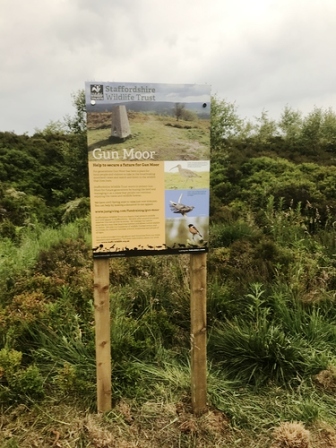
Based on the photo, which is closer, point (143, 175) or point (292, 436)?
point (292, 436)

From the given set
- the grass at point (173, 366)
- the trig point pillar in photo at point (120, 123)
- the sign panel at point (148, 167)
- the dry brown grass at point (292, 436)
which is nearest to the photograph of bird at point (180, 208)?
the sign panel at point (148, 167)

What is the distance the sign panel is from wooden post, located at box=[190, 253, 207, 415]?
0.16 meters

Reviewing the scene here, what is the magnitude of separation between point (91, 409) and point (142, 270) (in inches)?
93.0

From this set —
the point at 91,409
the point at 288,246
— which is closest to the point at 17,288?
the point at 91,409

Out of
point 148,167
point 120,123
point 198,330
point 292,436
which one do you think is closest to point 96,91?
point 120,123

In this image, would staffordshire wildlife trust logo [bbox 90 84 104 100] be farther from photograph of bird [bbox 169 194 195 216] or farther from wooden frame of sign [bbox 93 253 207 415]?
wooden frame of sign [bbox 93 253 207 415]

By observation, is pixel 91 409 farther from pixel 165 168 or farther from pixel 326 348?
pixel 326 348

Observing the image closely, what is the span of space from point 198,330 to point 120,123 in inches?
65.9

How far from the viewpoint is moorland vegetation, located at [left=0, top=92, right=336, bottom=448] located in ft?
9.57

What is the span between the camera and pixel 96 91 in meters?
2.59

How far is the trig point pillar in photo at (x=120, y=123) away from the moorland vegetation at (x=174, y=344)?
1.85 metres

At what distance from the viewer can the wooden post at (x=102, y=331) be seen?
2.83 metres

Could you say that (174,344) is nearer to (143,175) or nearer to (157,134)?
(143,175)

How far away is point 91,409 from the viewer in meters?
3.10
